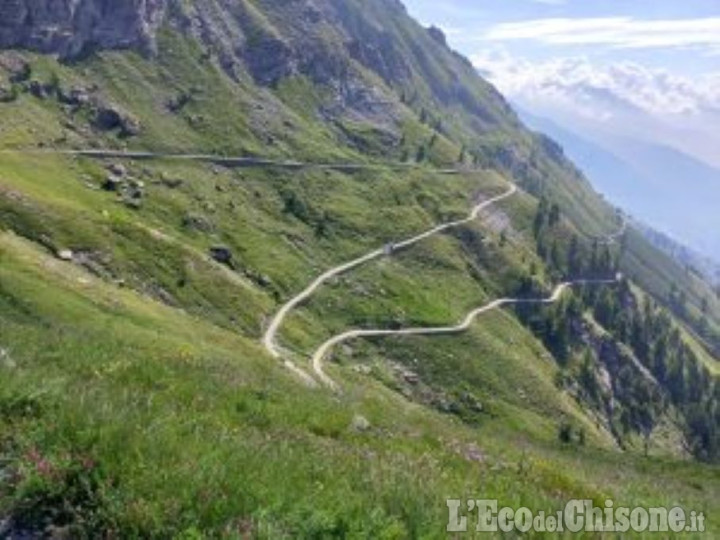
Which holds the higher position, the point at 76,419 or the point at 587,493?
the point at 76,419

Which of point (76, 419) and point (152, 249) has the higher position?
point (76, 419)

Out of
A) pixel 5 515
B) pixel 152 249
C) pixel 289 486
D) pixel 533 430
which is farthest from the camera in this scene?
pixel 533 430

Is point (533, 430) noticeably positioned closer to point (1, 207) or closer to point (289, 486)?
point (1, 207)

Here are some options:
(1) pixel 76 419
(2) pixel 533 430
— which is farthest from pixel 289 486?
(2) pixel 533 430

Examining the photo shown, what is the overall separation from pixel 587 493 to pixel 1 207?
112479mm

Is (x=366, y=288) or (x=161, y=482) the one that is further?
(x=366, y=288)

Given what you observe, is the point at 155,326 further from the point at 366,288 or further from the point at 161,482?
the point at 366,288

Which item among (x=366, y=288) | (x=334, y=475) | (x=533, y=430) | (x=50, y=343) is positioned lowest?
(x=533, y=430)

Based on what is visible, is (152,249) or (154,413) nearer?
(154,413)

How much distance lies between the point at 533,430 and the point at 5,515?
17439 cm

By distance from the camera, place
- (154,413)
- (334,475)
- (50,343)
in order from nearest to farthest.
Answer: (334,475) < (154,413) < (50,343)

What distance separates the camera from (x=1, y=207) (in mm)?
120062

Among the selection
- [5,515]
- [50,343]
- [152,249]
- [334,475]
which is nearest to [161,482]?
[5,515]

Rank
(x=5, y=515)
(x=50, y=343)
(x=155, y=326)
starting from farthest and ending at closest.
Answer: (x=155, y=326)
(x=50, y=343)
(x=5, y=515)
